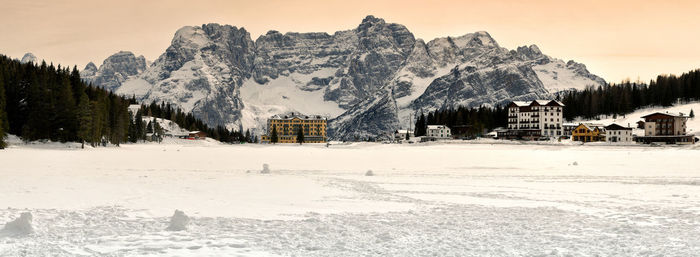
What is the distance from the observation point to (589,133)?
182m

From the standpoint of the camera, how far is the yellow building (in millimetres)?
181625

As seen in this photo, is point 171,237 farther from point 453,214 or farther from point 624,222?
point 624,222

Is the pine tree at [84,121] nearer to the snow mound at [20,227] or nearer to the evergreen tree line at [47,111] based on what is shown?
the evergreen tree line at [47,111]

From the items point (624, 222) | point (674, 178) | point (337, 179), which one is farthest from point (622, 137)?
point (624, 222)

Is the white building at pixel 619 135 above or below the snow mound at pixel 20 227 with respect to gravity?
above

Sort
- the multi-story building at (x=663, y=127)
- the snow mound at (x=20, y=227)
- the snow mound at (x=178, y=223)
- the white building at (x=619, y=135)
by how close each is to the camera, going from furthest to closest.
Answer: the white building at (x=619, y=135), the multi-story building at (x=663, y=127), the snow mound at (x=178, y=223), the snow mound at (x=20, y=227)

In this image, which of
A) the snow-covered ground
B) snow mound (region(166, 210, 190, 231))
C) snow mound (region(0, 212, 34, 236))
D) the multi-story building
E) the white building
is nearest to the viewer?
the snow-covered ground

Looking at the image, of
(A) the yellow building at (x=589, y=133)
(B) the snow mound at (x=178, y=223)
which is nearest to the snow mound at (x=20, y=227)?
(B) the snow mound at (x=178, y=223)

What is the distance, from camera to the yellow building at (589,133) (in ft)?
596

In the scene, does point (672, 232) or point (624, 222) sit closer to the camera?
point (672, 232)

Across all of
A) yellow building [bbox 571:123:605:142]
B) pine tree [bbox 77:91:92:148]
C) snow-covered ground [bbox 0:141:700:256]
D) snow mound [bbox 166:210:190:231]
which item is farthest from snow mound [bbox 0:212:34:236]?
yellow building [bbox 571:123:605:142]

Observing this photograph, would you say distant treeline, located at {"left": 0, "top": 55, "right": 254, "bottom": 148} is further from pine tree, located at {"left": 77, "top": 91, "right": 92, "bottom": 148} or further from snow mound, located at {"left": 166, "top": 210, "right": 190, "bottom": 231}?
snow mound, located at {"left": 166, "top": 210, "right": 190, "bottom": 231}

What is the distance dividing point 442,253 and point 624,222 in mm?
9115

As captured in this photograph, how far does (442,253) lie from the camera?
49.7 feet
